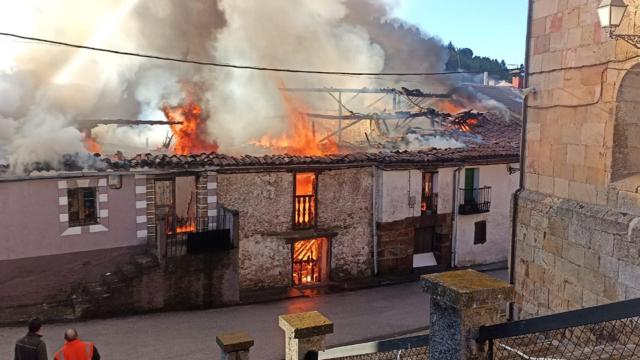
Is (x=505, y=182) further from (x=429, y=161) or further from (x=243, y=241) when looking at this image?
(x=243, y=241)

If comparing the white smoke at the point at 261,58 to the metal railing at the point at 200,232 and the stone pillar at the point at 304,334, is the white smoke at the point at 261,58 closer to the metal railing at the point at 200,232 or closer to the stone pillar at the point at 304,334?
the metal railing at the point at 200,232

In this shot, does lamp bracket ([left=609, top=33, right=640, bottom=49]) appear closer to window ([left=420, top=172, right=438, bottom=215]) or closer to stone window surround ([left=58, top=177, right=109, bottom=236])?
stone window surround ([left=58, top=177, right=109, bottom=236])

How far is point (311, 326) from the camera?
5840 millimetres

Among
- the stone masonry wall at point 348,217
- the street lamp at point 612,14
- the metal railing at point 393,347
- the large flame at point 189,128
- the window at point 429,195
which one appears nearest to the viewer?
the metal railing at point 393,347

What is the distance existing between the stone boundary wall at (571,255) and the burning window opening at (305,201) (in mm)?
9656

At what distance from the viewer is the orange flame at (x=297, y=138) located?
22.1 meters

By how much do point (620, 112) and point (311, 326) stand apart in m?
4.82

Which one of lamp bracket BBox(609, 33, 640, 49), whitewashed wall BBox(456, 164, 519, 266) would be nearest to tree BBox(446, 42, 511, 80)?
whitewashed wall BBox(456, 164, 519, 266)

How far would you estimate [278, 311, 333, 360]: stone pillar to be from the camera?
19.1ft

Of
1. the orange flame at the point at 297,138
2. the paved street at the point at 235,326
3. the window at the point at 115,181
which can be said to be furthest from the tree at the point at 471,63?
the window at the point at 115,181

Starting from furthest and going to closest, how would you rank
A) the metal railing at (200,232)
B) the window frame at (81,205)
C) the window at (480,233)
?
the window at (480,233)
the metal railing at (200,232)
the window frame at (81,205)

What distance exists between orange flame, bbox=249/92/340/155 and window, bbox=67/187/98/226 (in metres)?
8.61

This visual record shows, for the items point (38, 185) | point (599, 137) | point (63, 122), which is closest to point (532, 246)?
point (599, 137)

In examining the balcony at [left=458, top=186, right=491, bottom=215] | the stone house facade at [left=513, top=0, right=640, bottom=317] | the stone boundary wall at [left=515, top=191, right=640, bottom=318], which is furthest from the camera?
the balcony at [left=458, top=186, right=491, bottom=215]
